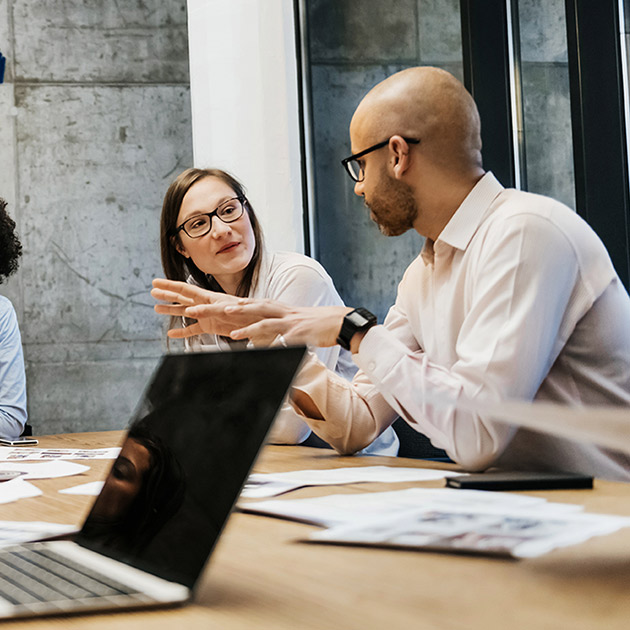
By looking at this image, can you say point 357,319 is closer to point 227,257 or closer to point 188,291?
point 188,291

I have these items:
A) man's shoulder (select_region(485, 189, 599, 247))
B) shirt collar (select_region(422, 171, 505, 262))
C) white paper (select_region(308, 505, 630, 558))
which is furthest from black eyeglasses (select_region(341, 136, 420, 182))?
white paper (select_region(308, 505, 630, 558))

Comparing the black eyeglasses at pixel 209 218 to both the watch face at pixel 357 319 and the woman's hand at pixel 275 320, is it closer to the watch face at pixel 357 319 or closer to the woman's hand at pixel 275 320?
the woman's hand at pixel 275 320

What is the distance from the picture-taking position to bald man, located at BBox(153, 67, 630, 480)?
1.53 metres

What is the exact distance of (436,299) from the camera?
1.85 meters

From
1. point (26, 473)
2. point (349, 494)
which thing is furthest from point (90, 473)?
point (349, 494)

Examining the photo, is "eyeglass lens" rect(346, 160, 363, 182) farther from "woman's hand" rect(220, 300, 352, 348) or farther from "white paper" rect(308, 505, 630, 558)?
"white paper" rect(308, 505, 630, 558)

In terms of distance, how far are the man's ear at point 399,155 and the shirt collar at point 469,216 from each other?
6.1 inches

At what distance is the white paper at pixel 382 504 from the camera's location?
3.33ft

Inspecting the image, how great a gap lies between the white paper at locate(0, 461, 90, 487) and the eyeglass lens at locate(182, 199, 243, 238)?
1.11 meters

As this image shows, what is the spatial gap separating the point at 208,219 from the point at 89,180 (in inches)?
112

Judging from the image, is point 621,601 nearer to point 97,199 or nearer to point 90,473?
point 90,473

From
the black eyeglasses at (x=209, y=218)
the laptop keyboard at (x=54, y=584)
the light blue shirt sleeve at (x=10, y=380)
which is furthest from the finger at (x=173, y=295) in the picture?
the light blue shirt sleeve at (x=10, y=380)

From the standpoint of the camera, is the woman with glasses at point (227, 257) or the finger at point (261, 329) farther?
the woman with glasses at point (227, 257)

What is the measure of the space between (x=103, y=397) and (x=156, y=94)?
197 centimetres
